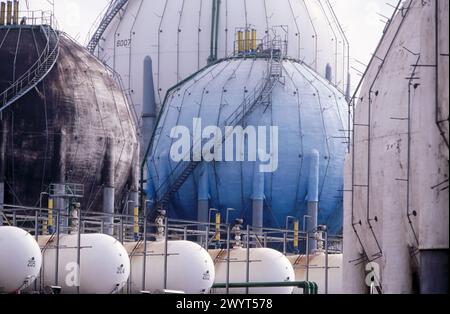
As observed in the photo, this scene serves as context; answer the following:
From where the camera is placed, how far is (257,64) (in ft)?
257

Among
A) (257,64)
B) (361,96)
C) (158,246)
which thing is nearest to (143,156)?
(257,64)

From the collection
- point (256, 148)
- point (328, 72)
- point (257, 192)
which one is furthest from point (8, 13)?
point (328, 72)

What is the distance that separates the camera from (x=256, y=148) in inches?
2970

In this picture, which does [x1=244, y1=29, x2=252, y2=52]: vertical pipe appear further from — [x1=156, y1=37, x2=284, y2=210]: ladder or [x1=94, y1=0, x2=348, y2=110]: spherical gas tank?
[x1=156, y1=37, x2=284, y2=210]: ladder

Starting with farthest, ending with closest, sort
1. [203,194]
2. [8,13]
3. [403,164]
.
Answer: [203,194], [8,13], [403,164]

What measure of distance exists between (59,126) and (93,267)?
48.0 ft

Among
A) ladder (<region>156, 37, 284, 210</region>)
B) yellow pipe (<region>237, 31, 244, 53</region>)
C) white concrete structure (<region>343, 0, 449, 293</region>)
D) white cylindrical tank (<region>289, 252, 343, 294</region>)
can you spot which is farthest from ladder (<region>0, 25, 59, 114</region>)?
white concrete structure (<region>343, 0, 449, 293</region>)

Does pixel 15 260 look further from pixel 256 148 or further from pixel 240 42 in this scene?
pixel 240 42

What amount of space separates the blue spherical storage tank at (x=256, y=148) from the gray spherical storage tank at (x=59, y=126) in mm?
9421

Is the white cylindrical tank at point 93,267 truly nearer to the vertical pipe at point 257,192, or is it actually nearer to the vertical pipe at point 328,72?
the vertical pipe at point 257,192

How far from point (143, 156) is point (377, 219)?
47.6 m

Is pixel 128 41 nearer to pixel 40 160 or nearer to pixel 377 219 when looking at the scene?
pixel 40 160

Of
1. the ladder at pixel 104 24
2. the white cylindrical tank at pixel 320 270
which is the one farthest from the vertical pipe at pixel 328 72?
the white cylindrical tank at pixel 320 270

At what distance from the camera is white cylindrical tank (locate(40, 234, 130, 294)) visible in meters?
48.4
